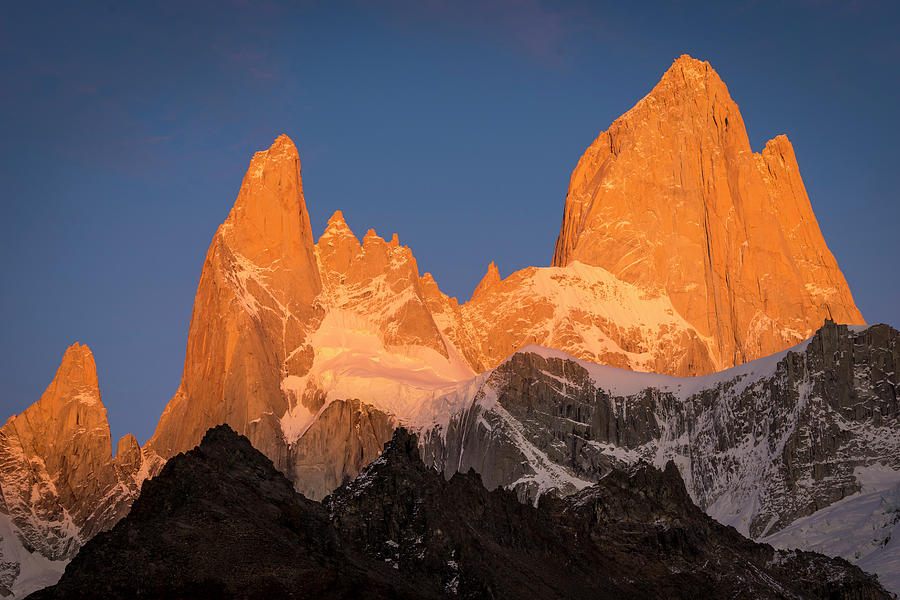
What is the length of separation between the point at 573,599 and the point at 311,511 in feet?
95.7

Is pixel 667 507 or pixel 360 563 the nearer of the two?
pixel 360 563

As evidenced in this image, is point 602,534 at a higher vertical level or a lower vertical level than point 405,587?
higher

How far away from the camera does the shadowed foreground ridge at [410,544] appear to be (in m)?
110

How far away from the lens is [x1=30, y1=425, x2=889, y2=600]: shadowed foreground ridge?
362 feet

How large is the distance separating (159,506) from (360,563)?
1511 cm

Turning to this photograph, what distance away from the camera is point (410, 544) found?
132m


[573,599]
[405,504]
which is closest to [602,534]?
[573,599]

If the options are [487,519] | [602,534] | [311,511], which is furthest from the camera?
[602,534]

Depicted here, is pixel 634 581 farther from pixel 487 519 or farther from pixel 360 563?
pixel 360 563

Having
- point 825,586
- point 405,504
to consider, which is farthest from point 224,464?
point 825,586

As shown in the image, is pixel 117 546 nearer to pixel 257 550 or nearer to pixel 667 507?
pixel 257 550

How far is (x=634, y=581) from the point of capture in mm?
161125

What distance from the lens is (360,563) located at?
123m

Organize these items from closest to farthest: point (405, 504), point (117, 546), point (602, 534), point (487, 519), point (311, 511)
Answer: point (117, 546), point (311, 511), point (405, 504), point (487, 519), point (602, 534)
